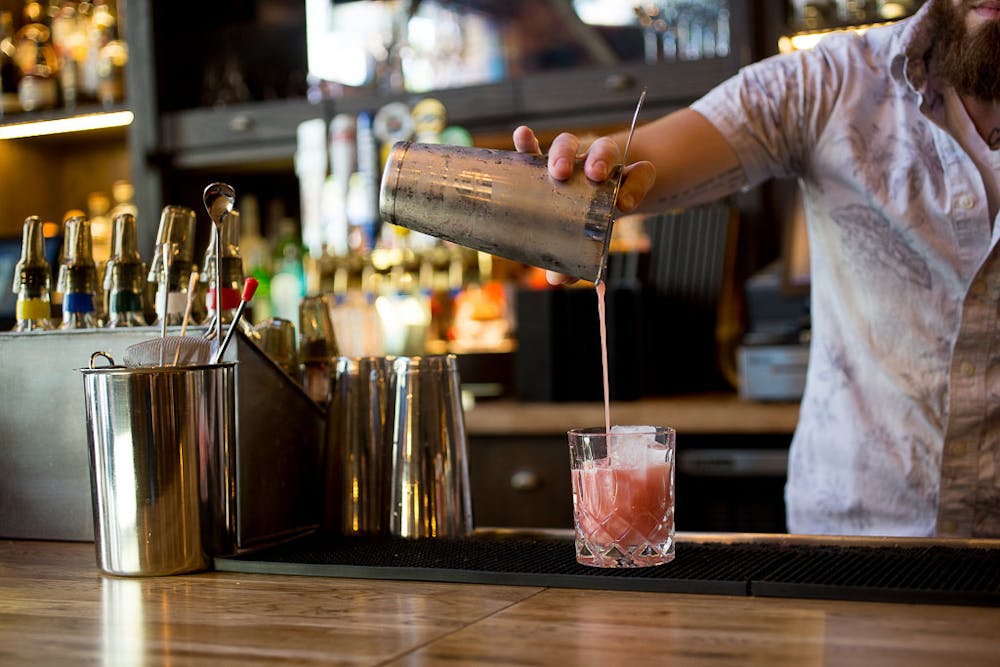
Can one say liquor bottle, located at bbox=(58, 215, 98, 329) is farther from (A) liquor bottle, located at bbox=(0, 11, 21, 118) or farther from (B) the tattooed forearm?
(A) liquor bottle, located at bbox=(0, 11, 21, 118)

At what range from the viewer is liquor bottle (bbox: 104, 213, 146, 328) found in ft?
4.23

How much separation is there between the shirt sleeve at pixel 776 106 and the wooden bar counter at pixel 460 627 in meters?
0.78

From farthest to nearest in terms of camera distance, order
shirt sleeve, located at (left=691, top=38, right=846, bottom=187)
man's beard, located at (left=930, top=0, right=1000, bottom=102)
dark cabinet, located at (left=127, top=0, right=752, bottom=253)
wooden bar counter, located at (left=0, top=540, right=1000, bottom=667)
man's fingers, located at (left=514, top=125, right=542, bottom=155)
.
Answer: dark cabinet, located at (left=127, top=0, right=752, bottom=253) → shirt sleeve, located at (left=691, top=38, right=846, bottom=187) → man's beard, located at (left=930, top=0, right=1000, bottom=102) → man's fingers, located at (left=514, top=125, right=542, bottom=155) → wooden bar counter, located at (left=0, top=540, right=1000, bottom=667)

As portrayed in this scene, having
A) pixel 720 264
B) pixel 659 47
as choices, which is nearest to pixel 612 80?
pixel 659 47

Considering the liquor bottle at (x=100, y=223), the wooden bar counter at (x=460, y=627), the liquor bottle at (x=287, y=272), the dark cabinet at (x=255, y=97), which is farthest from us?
the liquor bottle at (x=100, y=223)

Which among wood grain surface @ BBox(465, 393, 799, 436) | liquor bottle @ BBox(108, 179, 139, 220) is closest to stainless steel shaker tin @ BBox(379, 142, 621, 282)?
wood grain surface @ BBox(465, 393, 799, 436)

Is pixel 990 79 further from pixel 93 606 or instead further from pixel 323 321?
pixel 93 606

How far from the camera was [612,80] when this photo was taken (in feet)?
9.29

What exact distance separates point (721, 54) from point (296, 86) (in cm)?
130

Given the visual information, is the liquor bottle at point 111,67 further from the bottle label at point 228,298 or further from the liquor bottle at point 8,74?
the bottle label at point 228,298

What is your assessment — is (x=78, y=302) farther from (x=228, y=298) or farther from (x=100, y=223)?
(x=100, y=223)

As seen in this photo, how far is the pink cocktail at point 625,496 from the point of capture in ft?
3.27

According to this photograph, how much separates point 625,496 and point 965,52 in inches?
30.4

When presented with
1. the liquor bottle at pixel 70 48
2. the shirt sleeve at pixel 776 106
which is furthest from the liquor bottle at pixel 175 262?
the liquor bottle at pixel 70 48
